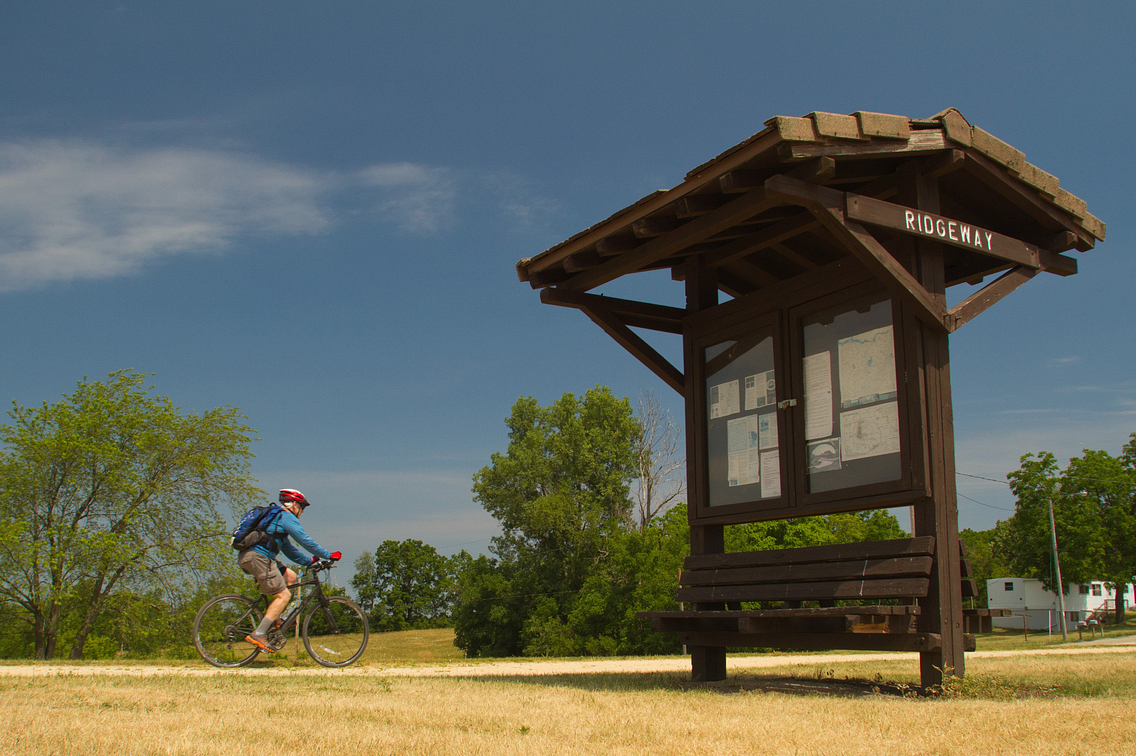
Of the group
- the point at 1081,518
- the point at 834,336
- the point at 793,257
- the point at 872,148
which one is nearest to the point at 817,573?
the point at 834,336

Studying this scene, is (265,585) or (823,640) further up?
(265,585)

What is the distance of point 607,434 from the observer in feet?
171

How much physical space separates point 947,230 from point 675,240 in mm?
2149

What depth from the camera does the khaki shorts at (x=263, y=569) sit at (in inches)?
342

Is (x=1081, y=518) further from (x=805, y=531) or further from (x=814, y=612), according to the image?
(x=814, y=612)

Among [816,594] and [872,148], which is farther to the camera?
[816,594]

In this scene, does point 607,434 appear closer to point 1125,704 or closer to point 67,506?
point 67,506

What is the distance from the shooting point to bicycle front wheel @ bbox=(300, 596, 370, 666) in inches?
357

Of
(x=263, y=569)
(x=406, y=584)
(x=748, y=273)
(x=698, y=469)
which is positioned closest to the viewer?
(x=698, y=469)

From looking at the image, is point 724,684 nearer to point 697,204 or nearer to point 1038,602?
point 697,204

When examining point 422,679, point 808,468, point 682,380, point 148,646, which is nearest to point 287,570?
point 422,679

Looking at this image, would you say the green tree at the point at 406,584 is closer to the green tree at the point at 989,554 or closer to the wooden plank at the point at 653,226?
the green tree at the point at 989,554

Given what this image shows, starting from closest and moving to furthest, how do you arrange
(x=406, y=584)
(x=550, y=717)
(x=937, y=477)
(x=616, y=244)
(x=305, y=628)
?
(x=550, y=717)
(x=937, y=477)
(x=616, y=244)
(x=305, y=628)
(x=406, y=584)

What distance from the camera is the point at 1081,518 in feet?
170
